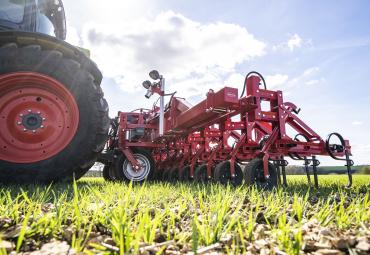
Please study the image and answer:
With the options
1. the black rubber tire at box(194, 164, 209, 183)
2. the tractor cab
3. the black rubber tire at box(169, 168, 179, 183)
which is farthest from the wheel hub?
the black rubber tire at box(169, 168, 179, 183)

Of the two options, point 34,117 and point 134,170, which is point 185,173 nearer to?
point 134,170

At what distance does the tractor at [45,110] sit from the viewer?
9.57ft

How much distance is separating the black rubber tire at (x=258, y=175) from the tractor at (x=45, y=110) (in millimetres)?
1971

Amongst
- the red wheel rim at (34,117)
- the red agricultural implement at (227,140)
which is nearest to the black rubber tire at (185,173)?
the red agricultural implement at (227,140)

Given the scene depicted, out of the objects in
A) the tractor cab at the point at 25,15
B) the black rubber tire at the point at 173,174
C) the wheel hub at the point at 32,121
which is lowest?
the black rubber tire at the point at 173,174

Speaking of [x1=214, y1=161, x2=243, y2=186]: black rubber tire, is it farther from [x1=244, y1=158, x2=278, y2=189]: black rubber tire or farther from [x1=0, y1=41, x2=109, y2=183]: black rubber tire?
[x1=0, y1=41, x2=109, y2=183]: black rubber tire

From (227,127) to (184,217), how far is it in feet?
12.6

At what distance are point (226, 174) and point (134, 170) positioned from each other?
7.48ft

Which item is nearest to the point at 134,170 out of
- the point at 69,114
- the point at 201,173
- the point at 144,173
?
the point at 144,173

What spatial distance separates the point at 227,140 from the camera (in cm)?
685

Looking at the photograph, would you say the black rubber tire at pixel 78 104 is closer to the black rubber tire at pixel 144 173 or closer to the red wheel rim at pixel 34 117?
the red wheel rim at pixel 34 117

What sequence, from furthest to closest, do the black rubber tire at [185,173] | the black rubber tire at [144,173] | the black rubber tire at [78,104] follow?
the black rubber tire at [185,173], the black rubber tire at [144,173], the black rubber tire at [78,104]

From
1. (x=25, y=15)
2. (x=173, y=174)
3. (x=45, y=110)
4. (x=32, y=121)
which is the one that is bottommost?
(x=173, y=174)

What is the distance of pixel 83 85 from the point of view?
10.4 ft
